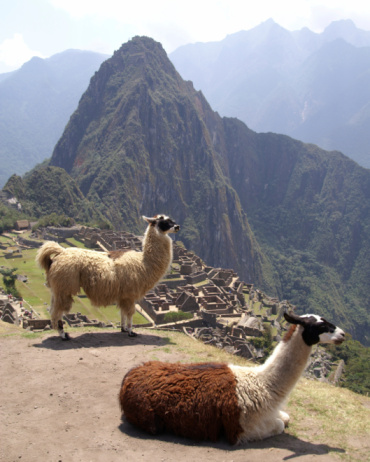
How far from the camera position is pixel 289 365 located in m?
4.32

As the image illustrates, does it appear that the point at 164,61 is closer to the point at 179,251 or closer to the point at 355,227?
the point at 355,227

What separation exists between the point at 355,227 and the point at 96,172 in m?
89.5

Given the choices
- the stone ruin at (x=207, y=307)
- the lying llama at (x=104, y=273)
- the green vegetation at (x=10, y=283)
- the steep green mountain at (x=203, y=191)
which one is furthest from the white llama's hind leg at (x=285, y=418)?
the steep green mountain at (x=203, y=191)

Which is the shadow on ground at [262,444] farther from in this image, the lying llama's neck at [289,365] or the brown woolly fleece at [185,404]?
the lying llama's neck at [289,365]

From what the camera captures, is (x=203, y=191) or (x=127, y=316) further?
(x=203, y=191)

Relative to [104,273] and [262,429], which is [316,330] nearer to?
[262,429]

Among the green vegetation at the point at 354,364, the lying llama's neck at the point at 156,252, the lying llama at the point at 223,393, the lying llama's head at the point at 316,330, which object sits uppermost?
the lying llama's neck at the point at 156,252

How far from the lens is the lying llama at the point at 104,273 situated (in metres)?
6.64

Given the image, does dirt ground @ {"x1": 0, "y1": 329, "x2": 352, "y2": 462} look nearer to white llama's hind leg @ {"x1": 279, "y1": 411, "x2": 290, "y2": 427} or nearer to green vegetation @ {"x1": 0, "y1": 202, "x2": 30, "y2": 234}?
white llama's hind leg @ {"x1": 279, "y1": 411, "x2": 290, "y2": 427}

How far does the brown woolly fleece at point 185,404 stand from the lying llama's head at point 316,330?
84cm

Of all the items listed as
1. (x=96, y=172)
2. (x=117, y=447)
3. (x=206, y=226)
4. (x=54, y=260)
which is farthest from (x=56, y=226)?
(x=206, y=226)

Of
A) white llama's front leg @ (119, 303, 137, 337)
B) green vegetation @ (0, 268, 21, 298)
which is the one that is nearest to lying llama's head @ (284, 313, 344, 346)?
white llama's front leg @ (119, 303, 137, 337)

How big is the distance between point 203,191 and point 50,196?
66.1 metres

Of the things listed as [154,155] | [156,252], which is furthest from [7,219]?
[154,155]
